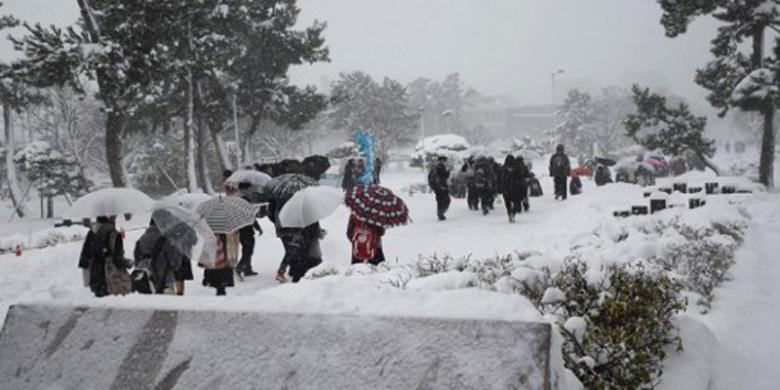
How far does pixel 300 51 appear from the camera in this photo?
32406 mm

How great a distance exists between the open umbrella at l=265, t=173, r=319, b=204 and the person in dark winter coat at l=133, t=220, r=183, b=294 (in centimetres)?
238

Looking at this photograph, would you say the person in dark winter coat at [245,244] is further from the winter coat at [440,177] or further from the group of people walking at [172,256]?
the winter coat at [440,177]

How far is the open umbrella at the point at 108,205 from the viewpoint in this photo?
6.93m

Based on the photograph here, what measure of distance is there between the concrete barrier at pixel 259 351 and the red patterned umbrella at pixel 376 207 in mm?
4278

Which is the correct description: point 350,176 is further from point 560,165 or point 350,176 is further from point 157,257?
point 157,257

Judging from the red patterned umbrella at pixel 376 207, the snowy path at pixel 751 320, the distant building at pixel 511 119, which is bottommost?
the snowy path at pixel 751 320

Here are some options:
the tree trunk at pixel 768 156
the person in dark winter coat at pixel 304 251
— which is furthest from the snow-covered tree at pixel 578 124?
the person in dark winter coat at pixel 304 251

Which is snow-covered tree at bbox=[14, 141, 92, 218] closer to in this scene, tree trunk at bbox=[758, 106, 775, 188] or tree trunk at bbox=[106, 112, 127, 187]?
tree trunk at bbox=[106, 112, 127, 187]

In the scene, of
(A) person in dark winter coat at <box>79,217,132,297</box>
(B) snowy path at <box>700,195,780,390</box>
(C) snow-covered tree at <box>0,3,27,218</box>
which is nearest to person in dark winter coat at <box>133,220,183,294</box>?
(A) person in dark winter coat at <box>79,217,132,297</box>

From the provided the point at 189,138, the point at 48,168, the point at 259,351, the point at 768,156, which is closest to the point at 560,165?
the point at 768,156

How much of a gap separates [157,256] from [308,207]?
201cm

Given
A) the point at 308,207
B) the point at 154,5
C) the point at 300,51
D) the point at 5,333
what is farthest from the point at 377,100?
the point at 5,333

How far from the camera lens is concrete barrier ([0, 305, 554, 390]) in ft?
8.59

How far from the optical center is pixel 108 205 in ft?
23.0
